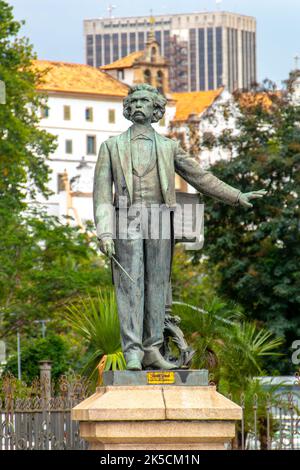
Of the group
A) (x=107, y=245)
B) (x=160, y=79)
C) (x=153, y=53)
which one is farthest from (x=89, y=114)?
(x=107, y=245)

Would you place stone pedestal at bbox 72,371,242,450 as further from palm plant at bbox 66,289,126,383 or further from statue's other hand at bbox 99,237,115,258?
palm plant at bbox 66,289,126,383

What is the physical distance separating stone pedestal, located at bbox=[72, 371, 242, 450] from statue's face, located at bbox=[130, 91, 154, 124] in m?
2.10

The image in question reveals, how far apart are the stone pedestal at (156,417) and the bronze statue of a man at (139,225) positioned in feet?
1.33

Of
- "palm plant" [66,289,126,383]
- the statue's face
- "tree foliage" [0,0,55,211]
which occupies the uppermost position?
"tree foliage" [0,0,55,211]

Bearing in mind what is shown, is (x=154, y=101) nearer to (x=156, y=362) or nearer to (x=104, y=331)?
(x=156, y=362)

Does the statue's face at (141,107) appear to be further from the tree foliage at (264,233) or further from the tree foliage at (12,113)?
the tree foliage at (12,113)

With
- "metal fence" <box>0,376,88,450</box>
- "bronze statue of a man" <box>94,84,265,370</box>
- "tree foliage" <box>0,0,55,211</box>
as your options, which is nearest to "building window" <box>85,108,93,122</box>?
"tree foliage" <box>0,0,55,211</box>

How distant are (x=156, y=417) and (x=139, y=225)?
1.66 m

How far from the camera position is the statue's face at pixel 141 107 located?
1501 centimetres

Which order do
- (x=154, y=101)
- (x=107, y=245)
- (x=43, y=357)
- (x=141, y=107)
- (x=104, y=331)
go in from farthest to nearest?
(x=43, y=357) < (x=104, y=331) < (x=154, y=101) < (x=141, y=107) < (x=107, y=245)

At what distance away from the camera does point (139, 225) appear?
14797 mm

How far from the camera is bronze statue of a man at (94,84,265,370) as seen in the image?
14719 mm

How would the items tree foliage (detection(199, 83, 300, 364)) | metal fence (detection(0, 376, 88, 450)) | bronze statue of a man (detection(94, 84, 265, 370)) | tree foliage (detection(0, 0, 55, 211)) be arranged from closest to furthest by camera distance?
bronze statue of a man (detection(94, 84, 265, 370))
metal fence (detection(0, 376, 88, 450))
tree foliage (detection(199, 83, 300, 364))
tree foliage (detection(0, 0, 55, 211))
